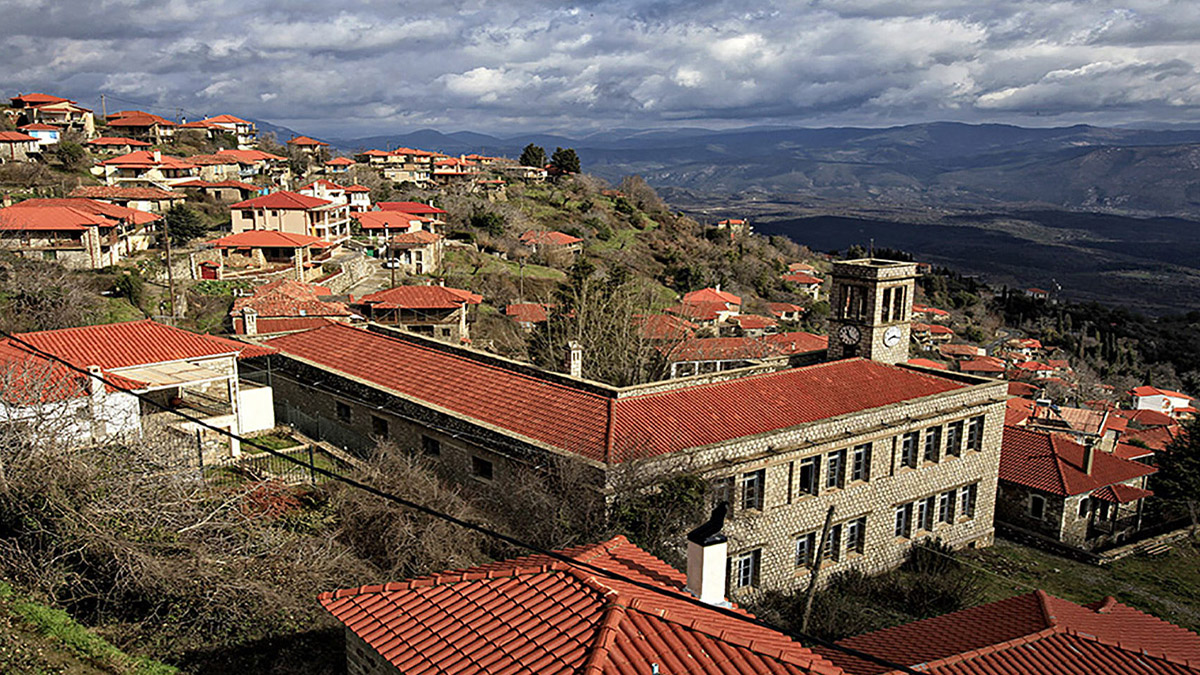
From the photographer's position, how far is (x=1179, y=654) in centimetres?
1405

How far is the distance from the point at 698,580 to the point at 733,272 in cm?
9222

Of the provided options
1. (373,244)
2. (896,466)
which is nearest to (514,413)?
(896,466)

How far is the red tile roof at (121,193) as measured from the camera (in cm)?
6456

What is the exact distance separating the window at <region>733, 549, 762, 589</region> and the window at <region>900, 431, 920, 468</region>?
620 centimetres

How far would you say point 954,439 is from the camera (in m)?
27.1

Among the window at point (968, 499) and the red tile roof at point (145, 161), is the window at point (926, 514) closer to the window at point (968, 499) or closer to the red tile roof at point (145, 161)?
the window at point (968, 499)

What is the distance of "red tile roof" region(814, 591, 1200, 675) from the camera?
12.8 m

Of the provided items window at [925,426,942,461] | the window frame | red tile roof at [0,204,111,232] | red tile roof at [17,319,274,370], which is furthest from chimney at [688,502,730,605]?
red tile roof at [0,204,111,232]

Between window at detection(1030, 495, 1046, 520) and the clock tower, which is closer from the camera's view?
the clock tower

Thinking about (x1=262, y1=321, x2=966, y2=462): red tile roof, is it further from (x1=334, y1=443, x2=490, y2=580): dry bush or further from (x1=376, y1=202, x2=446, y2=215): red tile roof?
(x1=376, y1=202, x2=446, y2=215): red tile roof

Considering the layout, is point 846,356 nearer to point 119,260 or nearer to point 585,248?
point 119,260

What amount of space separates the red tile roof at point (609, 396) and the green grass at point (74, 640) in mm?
9397

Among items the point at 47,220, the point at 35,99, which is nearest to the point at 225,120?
the point at 35,99

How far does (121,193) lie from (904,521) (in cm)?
6186
